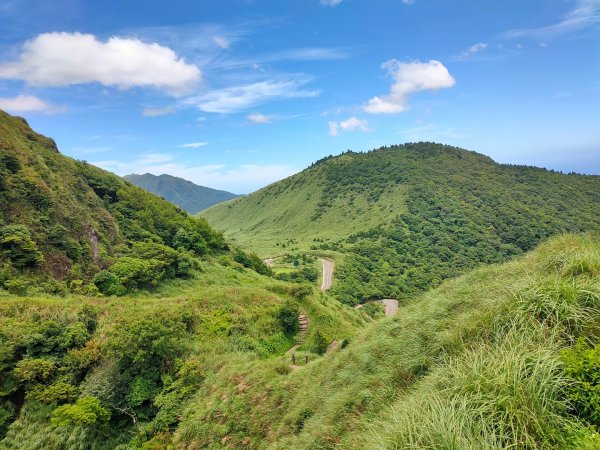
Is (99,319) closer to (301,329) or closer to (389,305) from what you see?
(301,329)

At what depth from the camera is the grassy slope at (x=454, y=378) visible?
4.70 metres

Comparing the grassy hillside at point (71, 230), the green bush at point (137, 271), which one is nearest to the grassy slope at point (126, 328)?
the green bush at point (137, 271)

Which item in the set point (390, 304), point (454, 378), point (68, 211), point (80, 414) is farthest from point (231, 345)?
point (390, 304)

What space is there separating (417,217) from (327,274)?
181 feet

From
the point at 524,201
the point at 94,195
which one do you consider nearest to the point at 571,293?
the point at 94,195

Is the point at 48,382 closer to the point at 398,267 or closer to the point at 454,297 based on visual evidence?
the point at 454,297

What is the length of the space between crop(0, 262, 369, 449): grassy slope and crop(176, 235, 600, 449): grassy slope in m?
5.47

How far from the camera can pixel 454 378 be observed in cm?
577

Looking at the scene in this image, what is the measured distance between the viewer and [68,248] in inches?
1191

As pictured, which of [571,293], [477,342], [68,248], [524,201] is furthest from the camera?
[524,201]

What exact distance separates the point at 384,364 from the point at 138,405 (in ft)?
51.0

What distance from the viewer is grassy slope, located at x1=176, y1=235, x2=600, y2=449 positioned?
470 centimetres

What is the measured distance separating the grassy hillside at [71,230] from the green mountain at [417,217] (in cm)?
4829

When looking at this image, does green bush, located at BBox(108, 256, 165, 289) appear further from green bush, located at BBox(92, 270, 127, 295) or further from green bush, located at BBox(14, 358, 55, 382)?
green bush, located at BBox(14, 358, 55, 382)
